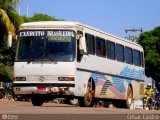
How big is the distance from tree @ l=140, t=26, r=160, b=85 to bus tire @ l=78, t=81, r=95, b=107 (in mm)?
53390

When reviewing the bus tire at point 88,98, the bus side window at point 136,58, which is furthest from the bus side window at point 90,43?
the bus side window at point 136,58

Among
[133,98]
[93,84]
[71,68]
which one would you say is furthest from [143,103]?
[71,68]

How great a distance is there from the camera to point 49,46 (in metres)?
19.5

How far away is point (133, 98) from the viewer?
91.2 feet

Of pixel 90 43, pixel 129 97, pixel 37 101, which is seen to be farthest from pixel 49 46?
pixel 129 97

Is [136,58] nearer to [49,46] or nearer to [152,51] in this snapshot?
[49,46]

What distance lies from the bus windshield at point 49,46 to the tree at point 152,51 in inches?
2181

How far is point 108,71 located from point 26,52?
478cm

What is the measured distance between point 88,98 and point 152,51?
5557 cm

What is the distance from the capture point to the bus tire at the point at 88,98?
2098 cm

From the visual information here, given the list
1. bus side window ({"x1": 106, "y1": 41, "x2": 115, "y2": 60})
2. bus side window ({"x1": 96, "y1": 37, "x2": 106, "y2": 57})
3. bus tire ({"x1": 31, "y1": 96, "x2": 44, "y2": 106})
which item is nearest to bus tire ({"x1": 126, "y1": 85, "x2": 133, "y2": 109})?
bus side window ({"x1": 106, "y1": 41, "x2": 115, "y2": 60})

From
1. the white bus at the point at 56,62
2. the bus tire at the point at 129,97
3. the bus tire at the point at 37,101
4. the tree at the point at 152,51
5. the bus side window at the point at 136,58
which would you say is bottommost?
the bus tire at the point at 37,101

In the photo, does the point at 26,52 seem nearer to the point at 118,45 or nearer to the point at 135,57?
the point at 118,45

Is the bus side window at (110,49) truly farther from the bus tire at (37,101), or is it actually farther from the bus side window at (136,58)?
the bus tire at (37,101)
